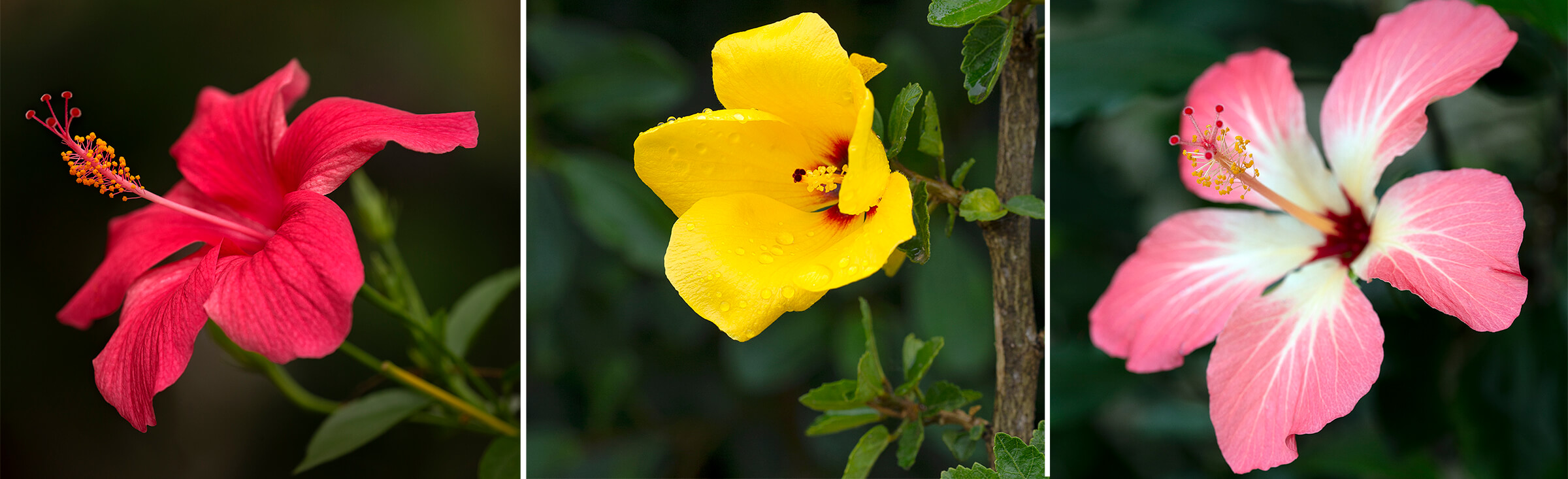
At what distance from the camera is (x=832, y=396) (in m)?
0.46

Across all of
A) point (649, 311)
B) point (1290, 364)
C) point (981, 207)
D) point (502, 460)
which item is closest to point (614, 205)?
point (649, 311)

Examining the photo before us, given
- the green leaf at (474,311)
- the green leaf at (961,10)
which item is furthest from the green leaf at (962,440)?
the green leaf at (474,311)

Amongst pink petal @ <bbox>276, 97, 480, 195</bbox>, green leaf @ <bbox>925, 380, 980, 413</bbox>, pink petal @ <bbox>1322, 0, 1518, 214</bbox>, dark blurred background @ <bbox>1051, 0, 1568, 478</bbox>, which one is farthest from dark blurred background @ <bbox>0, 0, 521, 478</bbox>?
pink petal @ <bbox>1322, 0, 1518, 214</bbox>

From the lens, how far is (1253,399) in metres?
0.43

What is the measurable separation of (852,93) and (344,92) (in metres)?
0.43

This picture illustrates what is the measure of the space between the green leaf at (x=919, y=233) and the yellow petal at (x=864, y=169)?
18mm

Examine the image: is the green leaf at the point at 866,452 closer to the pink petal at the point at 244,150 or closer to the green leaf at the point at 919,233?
the green leaf at the point at 919,233

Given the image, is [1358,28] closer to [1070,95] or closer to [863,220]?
[1070,95]

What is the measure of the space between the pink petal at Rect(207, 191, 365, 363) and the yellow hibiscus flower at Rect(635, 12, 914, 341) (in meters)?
0.15

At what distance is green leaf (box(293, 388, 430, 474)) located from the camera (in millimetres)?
545

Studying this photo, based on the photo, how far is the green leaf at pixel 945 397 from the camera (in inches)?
18.1

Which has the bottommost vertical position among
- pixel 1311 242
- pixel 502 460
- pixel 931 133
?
pixel 502 460

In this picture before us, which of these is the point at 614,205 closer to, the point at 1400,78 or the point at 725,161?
the point at 725,161

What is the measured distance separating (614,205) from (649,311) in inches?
3.5
